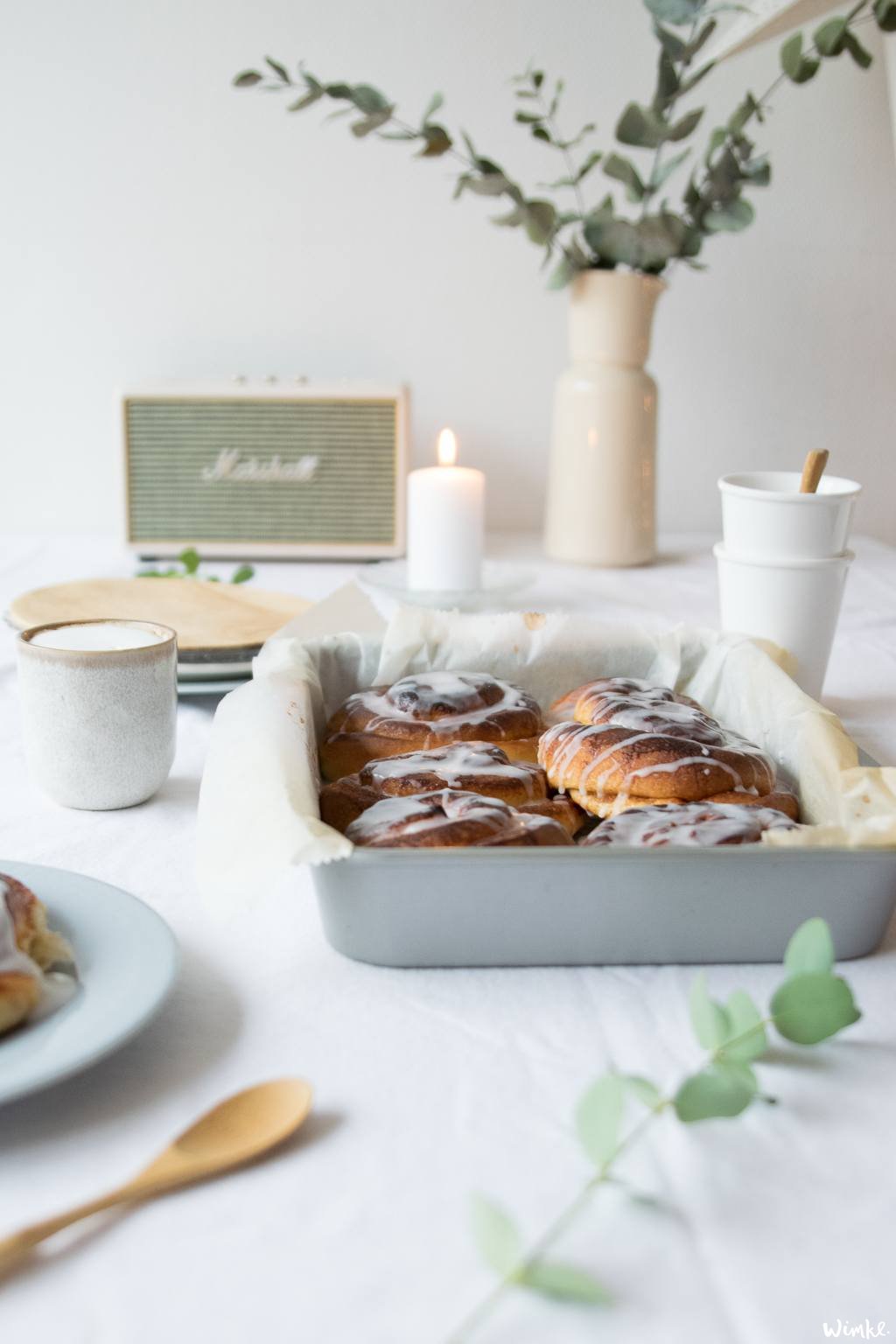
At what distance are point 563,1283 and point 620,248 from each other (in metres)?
1.41

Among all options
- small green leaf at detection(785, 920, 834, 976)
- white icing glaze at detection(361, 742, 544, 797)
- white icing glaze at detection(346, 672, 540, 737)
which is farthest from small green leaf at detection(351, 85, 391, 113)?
small green leaf at detection(785, 920, 834, 976)

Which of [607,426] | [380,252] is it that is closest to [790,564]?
[607,426]

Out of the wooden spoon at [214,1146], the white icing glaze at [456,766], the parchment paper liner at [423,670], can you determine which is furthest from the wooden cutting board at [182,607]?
the wooden spoon at [214,1146]

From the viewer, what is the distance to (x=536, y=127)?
1630 mm

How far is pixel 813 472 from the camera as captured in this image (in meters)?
1.01

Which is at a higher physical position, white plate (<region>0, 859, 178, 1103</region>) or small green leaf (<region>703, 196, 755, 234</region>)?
small green leaf (<region>703, 196, 755, 234</region>)

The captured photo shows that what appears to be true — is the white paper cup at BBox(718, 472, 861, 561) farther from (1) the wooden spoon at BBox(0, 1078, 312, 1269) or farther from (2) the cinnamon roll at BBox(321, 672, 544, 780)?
(1) the wooden spoon at BBox(0, 1078, 312, 1269)

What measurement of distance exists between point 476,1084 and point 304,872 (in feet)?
0.80

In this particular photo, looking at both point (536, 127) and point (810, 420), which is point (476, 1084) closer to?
point (536, 127)

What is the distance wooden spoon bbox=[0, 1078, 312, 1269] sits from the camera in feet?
1.36

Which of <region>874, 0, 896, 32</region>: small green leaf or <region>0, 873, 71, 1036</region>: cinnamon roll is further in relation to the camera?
<region>874, 0, 896, 32</region>: small green leaf

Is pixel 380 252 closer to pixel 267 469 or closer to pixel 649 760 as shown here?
pixel 267 469

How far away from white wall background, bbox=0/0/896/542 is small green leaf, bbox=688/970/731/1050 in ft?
4.72

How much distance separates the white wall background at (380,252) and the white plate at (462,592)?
1.56 feet
